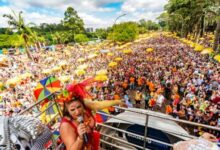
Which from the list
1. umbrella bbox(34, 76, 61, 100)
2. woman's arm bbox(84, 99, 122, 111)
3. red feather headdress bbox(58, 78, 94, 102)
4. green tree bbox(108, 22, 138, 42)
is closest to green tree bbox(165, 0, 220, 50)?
green tree bbox(108, 22, 138, 42)

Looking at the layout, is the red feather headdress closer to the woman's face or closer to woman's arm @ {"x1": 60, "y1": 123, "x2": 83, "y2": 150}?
the woman's face

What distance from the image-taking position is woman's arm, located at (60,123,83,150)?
1.76m

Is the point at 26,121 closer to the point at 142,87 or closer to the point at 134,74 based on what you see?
the point at 142,87

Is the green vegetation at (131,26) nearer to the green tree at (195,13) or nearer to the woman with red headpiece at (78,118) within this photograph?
the green tree at (195,13)

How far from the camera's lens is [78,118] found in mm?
1938

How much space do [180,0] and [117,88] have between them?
34.9 meters

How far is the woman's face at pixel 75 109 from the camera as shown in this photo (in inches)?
78.1

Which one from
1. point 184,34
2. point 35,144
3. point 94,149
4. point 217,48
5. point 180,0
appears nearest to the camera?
point 35,144

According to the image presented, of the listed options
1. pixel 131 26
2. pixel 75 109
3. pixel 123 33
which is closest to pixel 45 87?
pixel 75 109

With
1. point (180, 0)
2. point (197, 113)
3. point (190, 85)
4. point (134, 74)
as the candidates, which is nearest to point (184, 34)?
point (180, 0)

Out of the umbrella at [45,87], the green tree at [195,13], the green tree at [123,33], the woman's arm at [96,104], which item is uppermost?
the green tree at [195,13]

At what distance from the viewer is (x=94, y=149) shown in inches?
87.6

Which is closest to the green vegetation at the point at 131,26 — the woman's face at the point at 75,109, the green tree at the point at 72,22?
the green tree at the point at 72,22

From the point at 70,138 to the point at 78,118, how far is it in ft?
0.66
